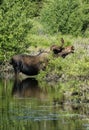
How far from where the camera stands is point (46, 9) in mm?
65562

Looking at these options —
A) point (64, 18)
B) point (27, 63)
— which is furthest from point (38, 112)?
point (64, 18)

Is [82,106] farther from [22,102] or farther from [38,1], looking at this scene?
[38,1]

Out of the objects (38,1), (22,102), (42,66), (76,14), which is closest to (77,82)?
(22,102)

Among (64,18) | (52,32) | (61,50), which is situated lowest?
(52,32)

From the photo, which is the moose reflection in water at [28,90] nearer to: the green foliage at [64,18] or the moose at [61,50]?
the moose at [61,50]

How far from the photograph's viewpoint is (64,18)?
203 ft

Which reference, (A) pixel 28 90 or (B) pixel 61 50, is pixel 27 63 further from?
(A) pixel 28 90

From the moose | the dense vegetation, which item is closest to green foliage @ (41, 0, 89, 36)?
the dense vegetation

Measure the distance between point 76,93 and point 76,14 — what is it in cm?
3645

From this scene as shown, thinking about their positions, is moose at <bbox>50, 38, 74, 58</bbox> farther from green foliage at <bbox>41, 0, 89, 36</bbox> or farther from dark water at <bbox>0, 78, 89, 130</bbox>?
green foliage at <bbox>41, 0, 89, 36</bbox>

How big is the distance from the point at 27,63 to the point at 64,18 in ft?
65.3

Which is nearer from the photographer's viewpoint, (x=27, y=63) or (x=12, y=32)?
(x=27, y=63)

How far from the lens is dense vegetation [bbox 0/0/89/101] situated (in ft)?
111

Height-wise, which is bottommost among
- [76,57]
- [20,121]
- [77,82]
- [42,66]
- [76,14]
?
[76,14]
